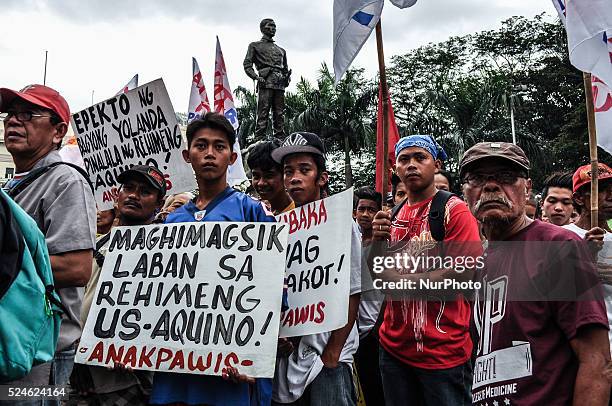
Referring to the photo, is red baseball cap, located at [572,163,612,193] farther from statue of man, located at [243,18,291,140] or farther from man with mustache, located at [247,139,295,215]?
statue of man, located at [243,18,291,140]

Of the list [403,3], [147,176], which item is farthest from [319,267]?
[403,3]

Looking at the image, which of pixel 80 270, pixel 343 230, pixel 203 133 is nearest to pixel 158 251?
pixel 80 270

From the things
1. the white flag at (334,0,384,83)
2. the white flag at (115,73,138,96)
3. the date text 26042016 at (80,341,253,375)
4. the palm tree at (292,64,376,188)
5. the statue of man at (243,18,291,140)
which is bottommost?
the date text 26042016 at (80,341,253,375)

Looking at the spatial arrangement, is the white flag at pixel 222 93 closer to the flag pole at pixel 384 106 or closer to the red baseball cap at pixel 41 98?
A: the flag pole at pixel 384 106

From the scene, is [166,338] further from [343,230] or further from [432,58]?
[432,58]

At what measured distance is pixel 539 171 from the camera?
31.6m

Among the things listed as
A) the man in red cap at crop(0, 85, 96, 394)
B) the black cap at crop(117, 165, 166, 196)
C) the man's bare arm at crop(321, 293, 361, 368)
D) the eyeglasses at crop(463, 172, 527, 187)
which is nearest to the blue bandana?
the man's bare arm at crop(321, 293, 361, 368)

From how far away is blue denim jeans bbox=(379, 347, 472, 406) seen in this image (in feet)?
11.2

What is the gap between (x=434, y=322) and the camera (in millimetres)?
3521

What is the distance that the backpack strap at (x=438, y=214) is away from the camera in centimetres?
359

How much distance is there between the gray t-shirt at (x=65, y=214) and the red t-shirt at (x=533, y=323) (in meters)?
1.76

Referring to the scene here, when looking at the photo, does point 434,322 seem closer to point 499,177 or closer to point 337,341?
point 337,341

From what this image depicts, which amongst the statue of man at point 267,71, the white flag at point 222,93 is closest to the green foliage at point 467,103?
the statue of man at point 267,71

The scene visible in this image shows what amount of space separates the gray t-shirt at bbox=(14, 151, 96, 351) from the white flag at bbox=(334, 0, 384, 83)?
1.87 metres
